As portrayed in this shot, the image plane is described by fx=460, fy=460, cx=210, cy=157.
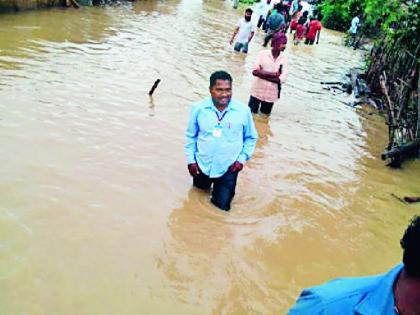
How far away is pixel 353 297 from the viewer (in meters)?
1.40

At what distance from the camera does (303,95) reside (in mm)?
10977

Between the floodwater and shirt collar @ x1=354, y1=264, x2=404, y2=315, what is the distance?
2.35 meters

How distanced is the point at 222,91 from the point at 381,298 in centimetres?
323

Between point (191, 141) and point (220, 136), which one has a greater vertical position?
point (220, 136)

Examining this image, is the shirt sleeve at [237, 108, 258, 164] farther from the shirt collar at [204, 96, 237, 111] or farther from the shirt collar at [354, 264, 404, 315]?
the shirt collar at [354, 264, 404, 315]

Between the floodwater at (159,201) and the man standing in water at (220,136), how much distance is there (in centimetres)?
48

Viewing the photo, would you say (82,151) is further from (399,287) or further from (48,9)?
(48,9)

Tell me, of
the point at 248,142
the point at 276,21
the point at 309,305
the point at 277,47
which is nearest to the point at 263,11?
the point at 276,21

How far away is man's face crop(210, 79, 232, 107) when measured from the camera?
4.35 m

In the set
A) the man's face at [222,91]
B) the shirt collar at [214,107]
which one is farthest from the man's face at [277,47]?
the man's face at [222,91]

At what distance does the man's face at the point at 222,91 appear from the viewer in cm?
435

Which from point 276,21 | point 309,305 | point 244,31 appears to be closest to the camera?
point 309,305

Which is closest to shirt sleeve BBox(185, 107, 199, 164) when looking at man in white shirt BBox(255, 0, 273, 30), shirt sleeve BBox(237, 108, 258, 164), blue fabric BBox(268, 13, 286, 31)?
shirt sleeve BBox(237, 108, 258, 164)

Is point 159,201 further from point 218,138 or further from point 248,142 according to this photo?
point 248,142
